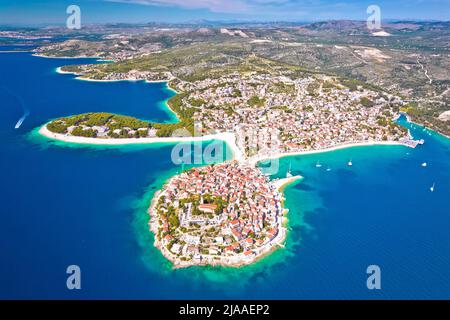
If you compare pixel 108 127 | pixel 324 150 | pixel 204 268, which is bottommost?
pixel 204 268

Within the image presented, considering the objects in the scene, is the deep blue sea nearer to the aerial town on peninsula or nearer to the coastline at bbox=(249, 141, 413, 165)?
the coastline at bbox=(249, 141, 413, 165)

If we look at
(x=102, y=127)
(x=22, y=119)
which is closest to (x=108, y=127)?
(x=102, y=127)

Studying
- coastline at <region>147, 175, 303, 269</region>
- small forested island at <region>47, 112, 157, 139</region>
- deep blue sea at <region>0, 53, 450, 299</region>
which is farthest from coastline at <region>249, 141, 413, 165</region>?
small forested island at <region>47, 112, 157, 139</region>

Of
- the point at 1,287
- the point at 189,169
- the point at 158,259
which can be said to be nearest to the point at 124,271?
the point at 158,259

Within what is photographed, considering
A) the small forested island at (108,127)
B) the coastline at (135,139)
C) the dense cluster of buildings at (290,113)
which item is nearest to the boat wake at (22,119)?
the small forested island at (108,127)

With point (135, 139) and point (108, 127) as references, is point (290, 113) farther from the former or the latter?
point (108, 127)

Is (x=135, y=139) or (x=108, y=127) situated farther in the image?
(x=108, y=127)
